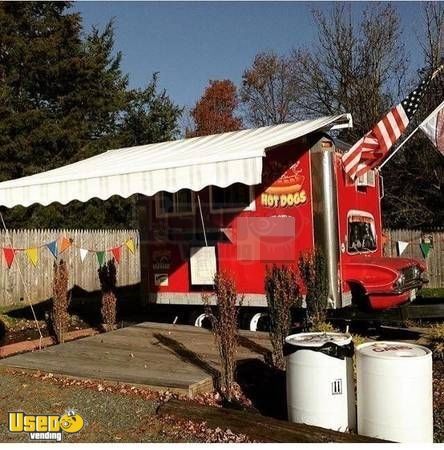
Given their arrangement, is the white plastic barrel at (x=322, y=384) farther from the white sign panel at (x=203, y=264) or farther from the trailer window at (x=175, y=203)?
the trailer window at (x=175, y=203)

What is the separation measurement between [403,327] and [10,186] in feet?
21.3

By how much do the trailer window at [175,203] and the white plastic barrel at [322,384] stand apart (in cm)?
536

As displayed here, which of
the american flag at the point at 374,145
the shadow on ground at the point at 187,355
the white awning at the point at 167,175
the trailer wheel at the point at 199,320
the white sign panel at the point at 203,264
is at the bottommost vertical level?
the shadow on ground at the point at 187,355

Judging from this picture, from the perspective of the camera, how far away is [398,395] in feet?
13.4

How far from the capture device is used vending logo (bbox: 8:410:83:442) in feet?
15.8

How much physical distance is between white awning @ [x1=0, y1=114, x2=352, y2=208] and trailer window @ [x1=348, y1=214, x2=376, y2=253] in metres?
1.61

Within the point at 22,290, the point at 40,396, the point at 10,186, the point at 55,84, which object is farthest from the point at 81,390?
the point at 55,84

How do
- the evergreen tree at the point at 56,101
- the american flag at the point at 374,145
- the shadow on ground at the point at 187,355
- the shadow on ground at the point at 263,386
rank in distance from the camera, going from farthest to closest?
the evergreen tree at the point at 56,101 → the american flag at the point at 374,145 → the shadow on ground at the point at 187,355 → the shadow on ground at the point at 263,386

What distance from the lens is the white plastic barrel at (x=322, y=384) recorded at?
14.3 feet

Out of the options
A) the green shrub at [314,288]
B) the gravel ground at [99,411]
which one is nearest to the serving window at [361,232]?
the green shrub at [314,288]

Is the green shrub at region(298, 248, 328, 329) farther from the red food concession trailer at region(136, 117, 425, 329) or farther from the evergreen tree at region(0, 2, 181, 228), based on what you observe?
the evergreen tree at region(0, 2, 181, 228)

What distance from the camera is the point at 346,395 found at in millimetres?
4465
